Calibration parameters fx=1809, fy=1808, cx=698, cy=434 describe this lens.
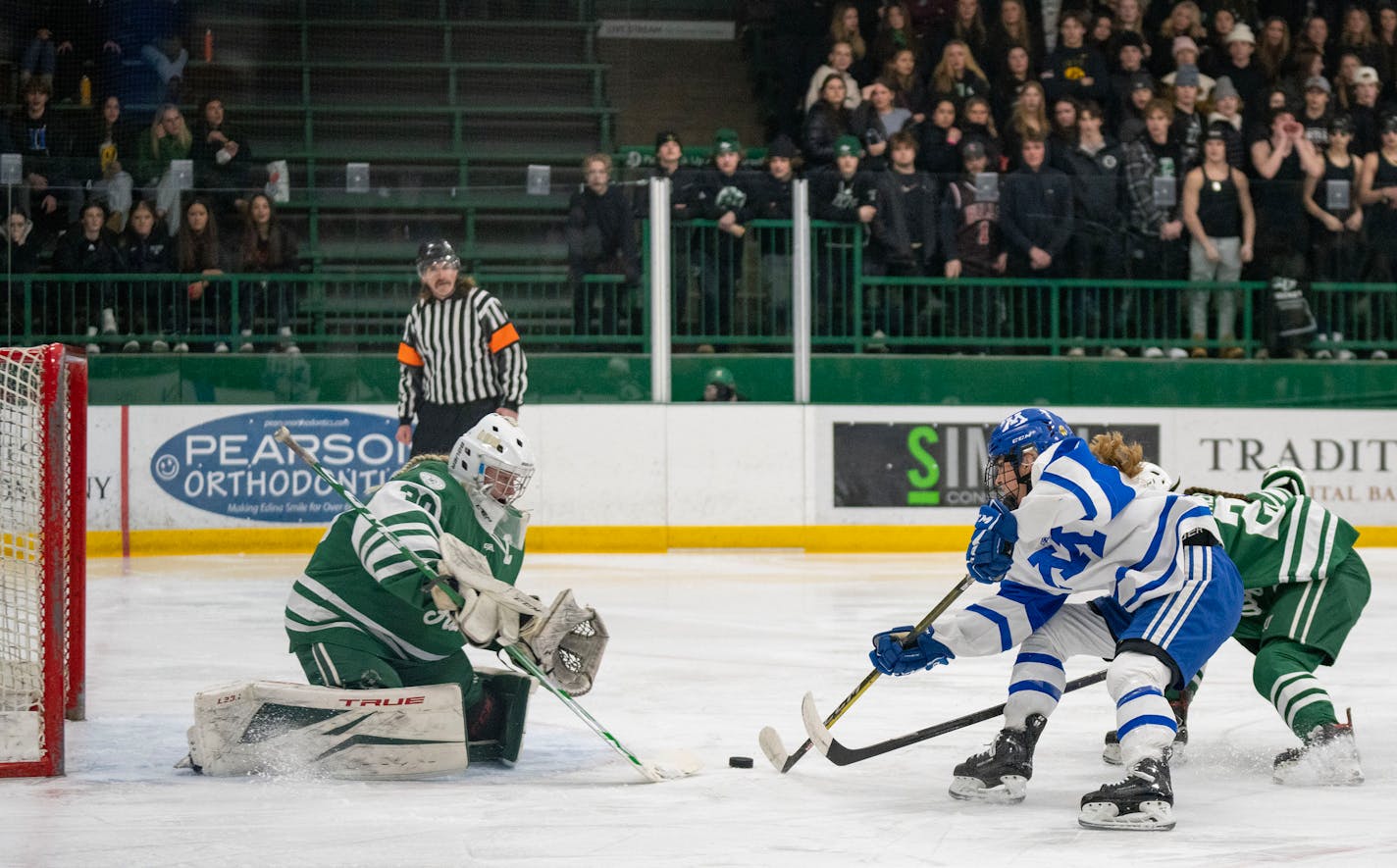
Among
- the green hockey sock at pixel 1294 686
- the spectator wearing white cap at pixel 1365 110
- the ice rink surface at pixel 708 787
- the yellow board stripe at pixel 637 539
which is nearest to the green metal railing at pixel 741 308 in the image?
the yellow board stripe at pixel 637 539

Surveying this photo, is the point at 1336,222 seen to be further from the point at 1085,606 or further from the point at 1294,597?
the point at 1085,606

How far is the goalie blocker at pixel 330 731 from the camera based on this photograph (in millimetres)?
3979

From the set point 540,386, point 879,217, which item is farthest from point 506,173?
point 879,217

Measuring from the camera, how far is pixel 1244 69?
11.8 meters

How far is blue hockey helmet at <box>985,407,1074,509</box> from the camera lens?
12.1 ft

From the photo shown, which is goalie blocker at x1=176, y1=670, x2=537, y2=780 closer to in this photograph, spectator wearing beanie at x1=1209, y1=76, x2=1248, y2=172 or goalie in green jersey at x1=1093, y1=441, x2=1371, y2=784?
goalie in green jersey at x1=1093, y1=441, x2=1371, y2=784

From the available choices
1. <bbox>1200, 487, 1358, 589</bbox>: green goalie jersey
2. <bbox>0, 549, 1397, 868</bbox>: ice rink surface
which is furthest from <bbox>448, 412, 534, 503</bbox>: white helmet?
<bbox>1200, 487, 1358, 589</bbox>: green goalie jersey

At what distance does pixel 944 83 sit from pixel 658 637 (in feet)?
19.5

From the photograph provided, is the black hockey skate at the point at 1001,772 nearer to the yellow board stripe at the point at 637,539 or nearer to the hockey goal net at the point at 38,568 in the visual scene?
the hockey goal net at the point at 38,568

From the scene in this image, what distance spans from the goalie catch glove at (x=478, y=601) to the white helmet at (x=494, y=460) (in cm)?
16

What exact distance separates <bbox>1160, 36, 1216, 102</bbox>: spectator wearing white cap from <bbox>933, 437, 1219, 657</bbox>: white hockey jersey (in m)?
8.55

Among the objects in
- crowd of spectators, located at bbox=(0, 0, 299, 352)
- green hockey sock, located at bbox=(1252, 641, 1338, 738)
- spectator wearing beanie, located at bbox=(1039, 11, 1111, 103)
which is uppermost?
spectator wearing beanie, located at bbox=(1039, 11, 1111, 103)

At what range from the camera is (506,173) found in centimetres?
992

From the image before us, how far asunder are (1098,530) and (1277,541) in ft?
2.36
